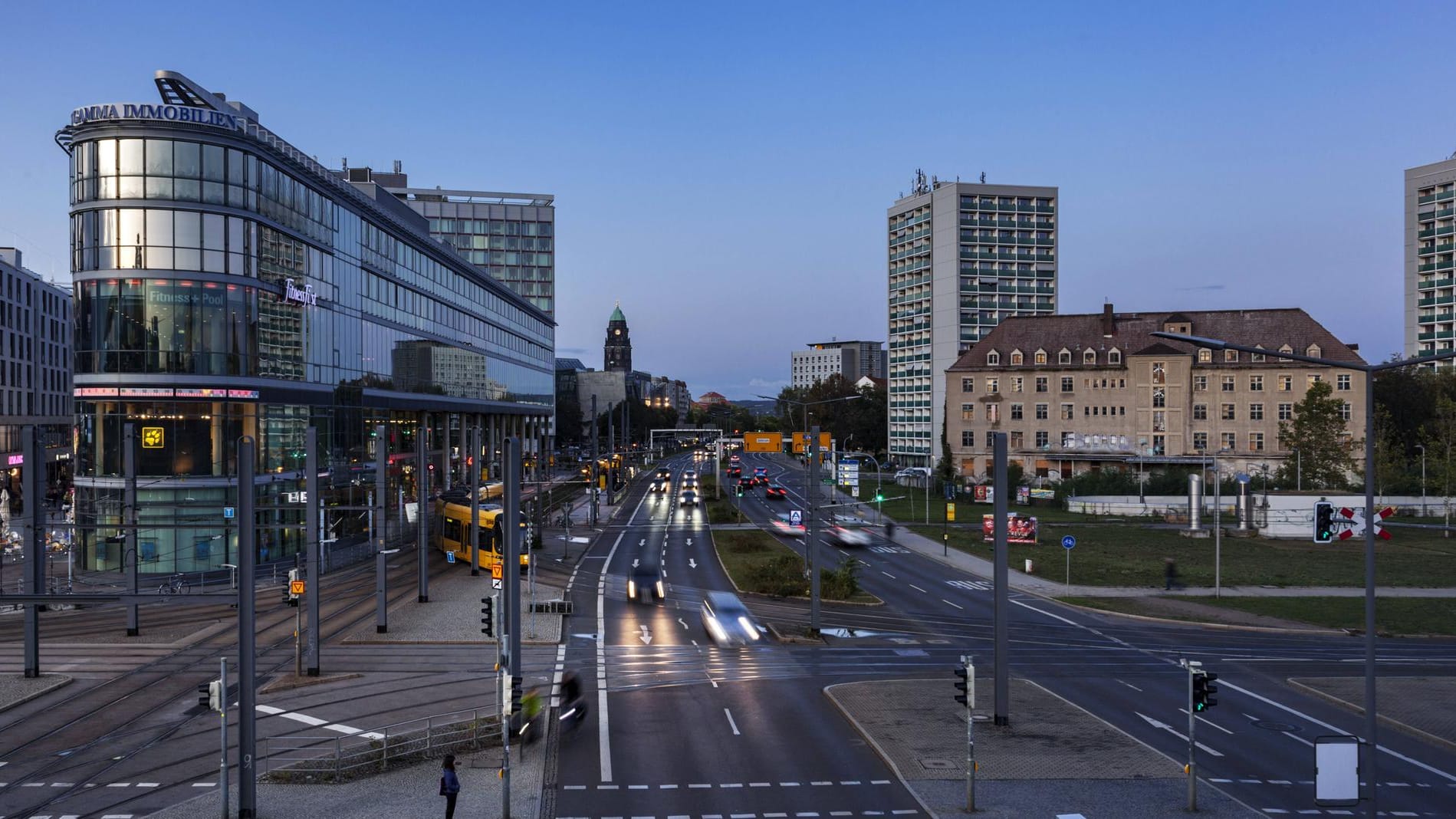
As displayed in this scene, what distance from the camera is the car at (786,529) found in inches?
2785

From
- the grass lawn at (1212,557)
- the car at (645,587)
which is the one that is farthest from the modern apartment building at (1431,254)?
the car at (645,587)

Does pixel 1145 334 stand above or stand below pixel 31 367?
above

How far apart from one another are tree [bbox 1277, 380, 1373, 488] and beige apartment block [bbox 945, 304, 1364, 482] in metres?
9.75

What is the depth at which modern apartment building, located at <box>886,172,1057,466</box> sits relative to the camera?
128 meters

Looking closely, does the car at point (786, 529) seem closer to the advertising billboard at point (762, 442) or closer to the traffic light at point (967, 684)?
the advertising billboard at point (762, 442)

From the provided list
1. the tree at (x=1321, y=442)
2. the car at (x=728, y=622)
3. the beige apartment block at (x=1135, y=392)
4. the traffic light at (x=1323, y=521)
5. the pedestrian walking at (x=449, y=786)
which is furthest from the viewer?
the beige apartment block at (x=1135, y=392)

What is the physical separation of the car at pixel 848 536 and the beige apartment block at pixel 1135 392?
32.8 m

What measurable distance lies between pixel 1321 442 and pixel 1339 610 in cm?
4518

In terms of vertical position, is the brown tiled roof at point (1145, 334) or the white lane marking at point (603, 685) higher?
the brown tiled roof at point (1145, 334)

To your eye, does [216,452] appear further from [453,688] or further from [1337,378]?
[1337,378]

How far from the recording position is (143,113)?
155ft

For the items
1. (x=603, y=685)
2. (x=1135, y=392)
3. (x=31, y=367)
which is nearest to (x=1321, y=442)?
(x=1135, y=392)

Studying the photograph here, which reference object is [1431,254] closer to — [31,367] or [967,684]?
[967,684]

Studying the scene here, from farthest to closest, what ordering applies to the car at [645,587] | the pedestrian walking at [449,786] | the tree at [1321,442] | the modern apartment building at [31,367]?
the modern apartment building at [31,367] < the tree at [1321,442] < the car at [645,587] < the pedestrian walking at [449,786]
